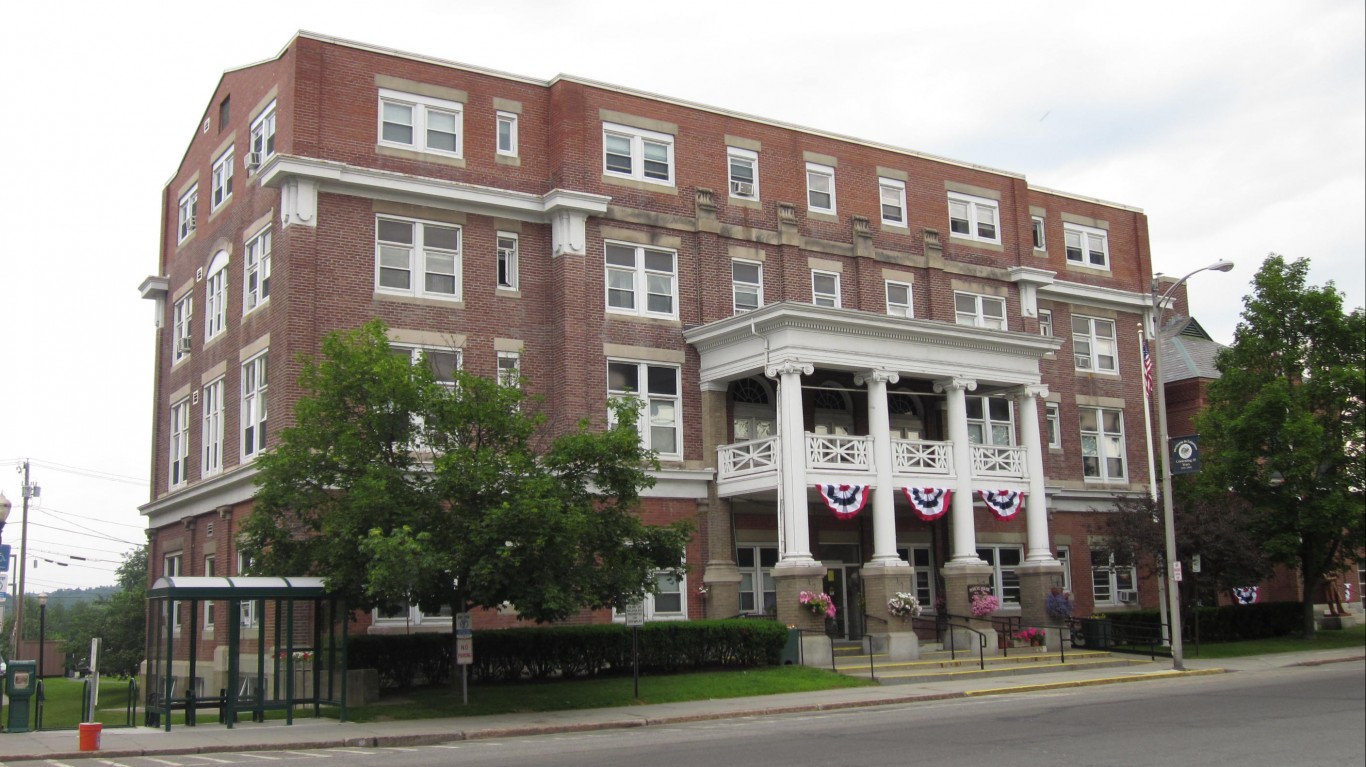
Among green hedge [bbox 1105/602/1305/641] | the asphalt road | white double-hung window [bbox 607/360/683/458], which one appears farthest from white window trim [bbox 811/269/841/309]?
the asphalt road

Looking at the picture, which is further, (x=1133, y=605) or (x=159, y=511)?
(x=1133, y=605)

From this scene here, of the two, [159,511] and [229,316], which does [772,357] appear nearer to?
[229,316]

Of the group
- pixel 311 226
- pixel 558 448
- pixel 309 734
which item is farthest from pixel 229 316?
pixel 309 734

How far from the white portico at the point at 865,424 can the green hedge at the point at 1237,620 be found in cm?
538

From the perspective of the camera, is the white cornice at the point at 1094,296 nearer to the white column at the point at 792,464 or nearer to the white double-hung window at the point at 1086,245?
the white double-hung window at the point at 1086,245

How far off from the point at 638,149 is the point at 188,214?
561 inches

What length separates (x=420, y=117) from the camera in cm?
3244

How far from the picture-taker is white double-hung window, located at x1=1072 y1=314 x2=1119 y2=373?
44.6 m

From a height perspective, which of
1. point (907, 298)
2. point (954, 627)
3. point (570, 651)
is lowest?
point (570, 651)

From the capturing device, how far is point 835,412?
37500mm

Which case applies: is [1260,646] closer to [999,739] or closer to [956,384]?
[956,384]

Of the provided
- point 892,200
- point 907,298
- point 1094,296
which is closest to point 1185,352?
point 1094,296

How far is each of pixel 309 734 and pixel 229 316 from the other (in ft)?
52.9

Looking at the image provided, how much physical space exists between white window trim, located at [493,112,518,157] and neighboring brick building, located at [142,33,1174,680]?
0.09 metres
